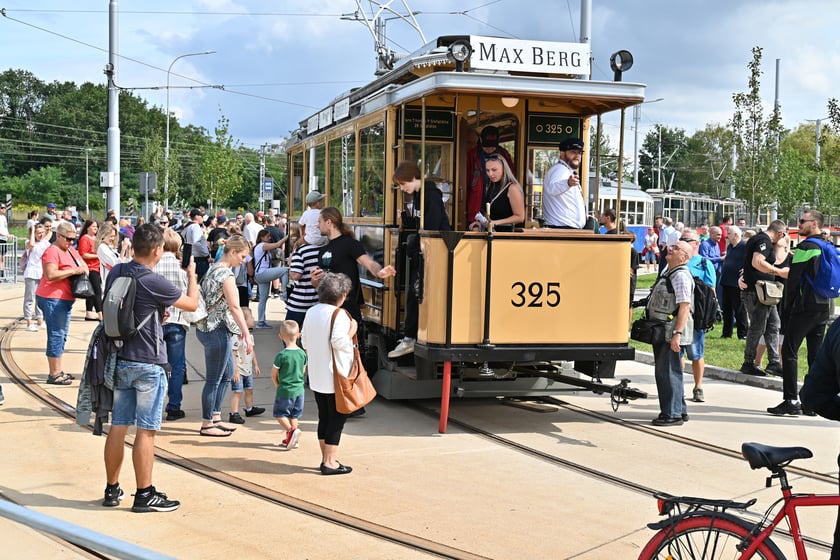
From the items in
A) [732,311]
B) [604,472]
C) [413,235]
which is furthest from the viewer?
[732,311]

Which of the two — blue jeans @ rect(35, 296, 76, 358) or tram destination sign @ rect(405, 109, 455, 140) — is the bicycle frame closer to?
tram destination sign @ rect(405, 109, 455, 140)

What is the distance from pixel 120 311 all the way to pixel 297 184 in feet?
32.8

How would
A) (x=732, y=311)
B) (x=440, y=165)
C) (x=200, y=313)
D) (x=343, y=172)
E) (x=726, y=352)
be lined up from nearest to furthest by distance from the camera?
(x=200, y=313)
(x=440, y=165)
(x=343, y=172)
(x=726, y=352)
(x=732, y=311)

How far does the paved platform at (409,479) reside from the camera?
569 centimetres

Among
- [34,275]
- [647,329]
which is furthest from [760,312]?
[34,275]

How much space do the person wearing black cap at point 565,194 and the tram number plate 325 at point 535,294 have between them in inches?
33.9

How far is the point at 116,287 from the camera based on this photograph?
6.05 m

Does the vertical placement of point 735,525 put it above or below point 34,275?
below

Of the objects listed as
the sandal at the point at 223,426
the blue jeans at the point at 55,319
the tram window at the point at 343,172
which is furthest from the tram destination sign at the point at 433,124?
the blue jeans at the point at 55,319

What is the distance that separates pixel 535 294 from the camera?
8.63 meters

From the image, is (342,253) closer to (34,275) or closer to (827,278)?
(827,278)

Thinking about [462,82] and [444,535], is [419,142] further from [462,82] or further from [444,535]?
[444,535]

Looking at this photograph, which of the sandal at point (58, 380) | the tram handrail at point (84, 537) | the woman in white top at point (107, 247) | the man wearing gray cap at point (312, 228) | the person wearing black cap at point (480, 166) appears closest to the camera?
the tram handrail at point (84, 537)

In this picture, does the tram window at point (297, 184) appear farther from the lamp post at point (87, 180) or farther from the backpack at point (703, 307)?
the lamp post at point (87, 180)
